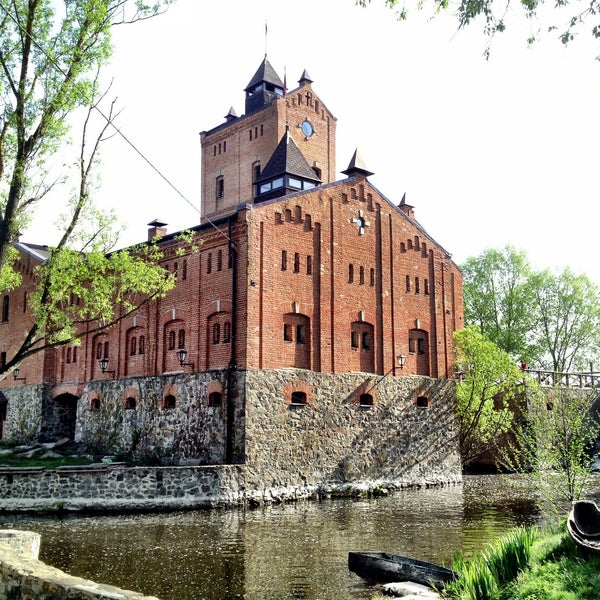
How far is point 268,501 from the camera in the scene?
70.5 feet

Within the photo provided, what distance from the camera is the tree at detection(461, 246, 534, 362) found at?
1735 inches

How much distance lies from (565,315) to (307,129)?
833 inches

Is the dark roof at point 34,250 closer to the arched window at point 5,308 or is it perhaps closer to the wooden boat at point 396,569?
the arched window at point 5,308

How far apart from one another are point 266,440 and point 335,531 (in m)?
6.10

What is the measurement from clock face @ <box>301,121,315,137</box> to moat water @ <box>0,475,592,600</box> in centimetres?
2189

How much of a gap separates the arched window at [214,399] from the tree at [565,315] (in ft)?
93.3

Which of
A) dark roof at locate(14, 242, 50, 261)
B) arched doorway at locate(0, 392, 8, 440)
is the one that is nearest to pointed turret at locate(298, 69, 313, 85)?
dark roof at locate(14, 242, 50, 261)

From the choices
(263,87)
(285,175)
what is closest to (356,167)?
(285,175)

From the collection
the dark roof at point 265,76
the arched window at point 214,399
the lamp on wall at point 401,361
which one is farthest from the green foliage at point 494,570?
the dark roof at point 265,76

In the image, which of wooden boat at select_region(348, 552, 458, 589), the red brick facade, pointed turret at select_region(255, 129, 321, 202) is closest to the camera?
wooden boat at select_region(348, 552, 458, 589)

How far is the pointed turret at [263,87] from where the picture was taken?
127 ft

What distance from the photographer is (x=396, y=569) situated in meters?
11.5

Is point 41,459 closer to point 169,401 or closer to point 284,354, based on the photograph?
point 169,401

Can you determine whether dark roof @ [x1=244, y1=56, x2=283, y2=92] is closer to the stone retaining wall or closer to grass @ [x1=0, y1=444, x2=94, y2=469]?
grass @ [x1=0, y1=444, x2=94, y2=469]
